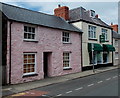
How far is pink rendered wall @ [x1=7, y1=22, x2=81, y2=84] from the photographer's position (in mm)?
12547

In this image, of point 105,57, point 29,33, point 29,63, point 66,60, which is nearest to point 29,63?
point 29,63

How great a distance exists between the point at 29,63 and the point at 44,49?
214 cm

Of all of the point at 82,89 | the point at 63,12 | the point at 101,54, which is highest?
the point at 63,12

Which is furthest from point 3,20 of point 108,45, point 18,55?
point 108,45

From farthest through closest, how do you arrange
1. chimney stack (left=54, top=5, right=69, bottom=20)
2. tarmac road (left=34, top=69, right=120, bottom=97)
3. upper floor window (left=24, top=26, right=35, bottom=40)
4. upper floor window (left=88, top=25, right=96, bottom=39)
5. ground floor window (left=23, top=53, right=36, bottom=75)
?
upper floor window (left=88, top=25, right=96, bottom=39) < chimney stack (left=54, top=5, right=69, bottom=20) < upper floor window (left=24, top=26, right=35, bottom=40) < ground floor window (left=23, top=53, right=36, bottom=75) < tarmac road (left=34, top=69, right=120, bottom=97)

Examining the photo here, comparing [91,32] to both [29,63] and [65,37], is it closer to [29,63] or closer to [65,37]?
[65,37]

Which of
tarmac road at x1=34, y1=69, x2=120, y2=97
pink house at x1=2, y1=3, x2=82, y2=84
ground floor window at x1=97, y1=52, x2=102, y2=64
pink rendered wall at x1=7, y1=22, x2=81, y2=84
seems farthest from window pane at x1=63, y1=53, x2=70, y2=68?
ground floor window at x1=97, y1=52, x2=102, y2=64

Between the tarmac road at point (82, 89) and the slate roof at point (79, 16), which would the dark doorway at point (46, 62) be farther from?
the slate roof at point (79, 16)

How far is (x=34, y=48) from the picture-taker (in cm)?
1405

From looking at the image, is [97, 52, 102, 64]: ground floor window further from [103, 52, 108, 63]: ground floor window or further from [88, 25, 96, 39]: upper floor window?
[88, 25, 96, 39]: upper floor window

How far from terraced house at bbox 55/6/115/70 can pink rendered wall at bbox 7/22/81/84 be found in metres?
1.57

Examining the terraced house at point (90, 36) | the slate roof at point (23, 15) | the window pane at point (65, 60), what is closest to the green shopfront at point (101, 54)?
the terraced house at point (90, 36)

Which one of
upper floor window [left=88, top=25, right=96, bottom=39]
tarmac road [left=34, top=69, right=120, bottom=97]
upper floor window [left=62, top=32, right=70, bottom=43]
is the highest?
→ upper floor window [left=88, top=25, right=96, bottom=39]

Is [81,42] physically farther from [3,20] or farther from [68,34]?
[3,20]
